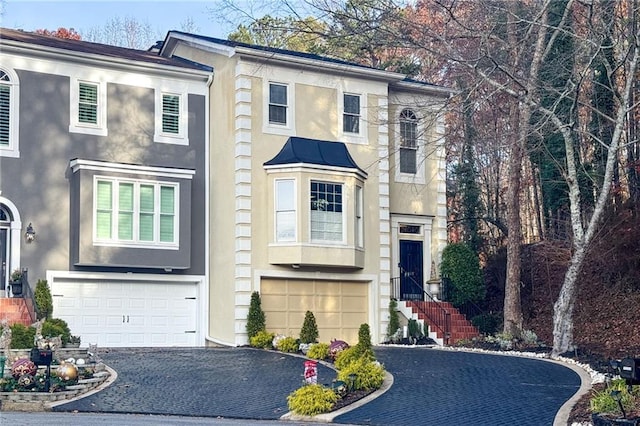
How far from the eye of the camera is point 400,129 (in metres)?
28.2

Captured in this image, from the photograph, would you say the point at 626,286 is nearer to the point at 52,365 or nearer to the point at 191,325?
the point at 191,325

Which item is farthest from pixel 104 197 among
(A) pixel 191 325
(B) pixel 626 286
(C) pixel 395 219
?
(B) pixel 626 286

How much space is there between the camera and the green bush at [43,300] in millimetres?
22078

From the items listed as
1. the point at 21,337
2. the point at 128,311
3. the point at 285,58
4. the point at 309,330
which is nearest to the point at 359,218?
the point at 309,330

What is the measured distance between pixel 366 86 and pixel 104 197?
27.8ft

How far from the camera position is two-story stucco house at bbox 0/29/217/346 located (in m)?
23.2

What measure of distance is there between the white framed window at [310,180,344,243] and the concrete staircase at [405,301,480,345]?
330 centimetres

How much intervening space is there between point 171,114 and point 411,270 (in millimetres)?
8812

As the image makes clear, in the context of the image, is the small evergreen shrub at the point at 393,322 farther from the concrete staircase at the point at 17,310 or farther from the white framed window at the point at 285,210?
the concrete staircase at the point at 17,310

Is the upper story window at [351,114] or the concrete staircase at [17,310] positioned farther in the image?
the upper story window at [351,114]

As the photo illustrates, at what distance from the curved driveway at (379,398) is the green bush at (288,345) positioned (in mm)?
1113

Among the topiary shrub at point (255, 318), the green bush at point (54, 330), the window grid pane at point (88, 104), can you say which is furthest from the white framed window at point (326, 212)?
the green bush at point (54, 330)

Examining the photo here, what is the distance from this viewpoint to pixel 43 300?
22156 mm

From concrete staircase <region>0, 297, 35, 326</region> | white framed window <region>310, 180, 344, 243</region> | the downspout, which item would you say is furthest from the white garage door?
white framed window <region>310, 180, 344, 243</region>
